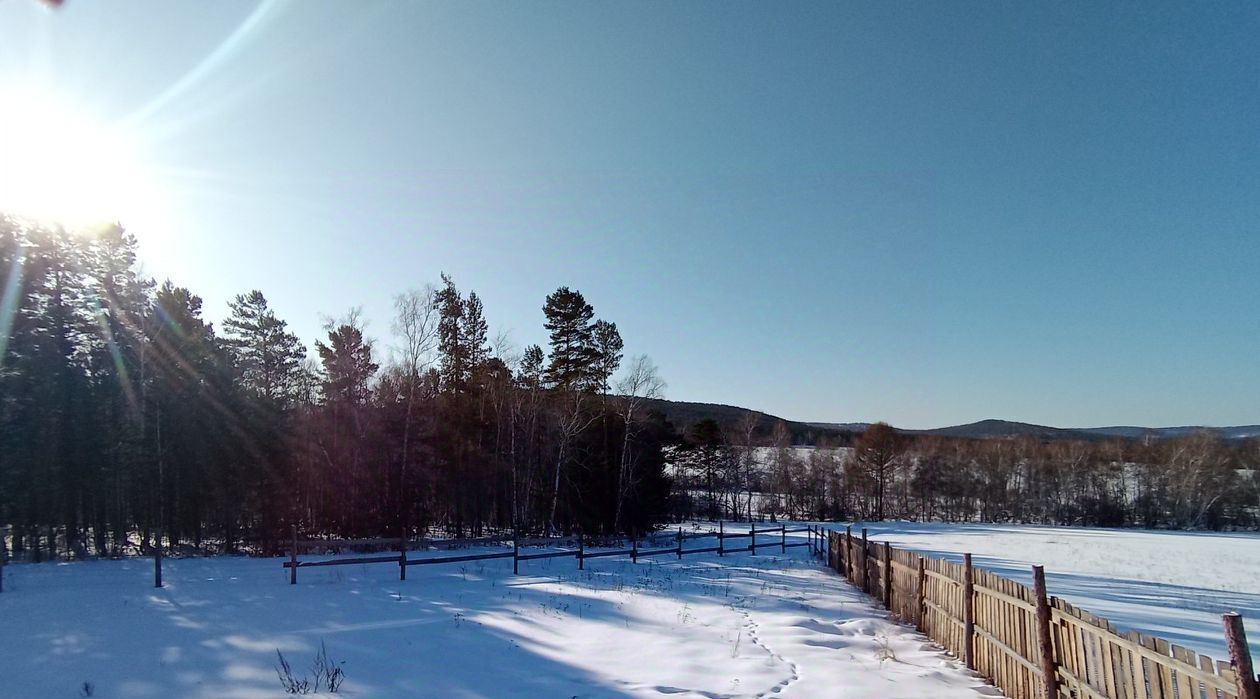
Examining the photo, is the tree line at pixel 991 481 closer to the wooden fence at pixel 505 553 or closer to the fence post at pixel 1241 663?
the wooden fence at pixel 505 553

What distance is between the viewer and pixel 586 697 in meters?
7.18

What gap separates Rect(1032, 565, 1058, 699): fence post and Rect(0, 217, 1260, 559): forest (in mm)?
17299

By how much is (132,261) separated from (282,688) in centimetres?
2279

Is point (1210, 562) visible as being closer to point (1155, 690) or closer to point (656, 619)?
point (656, 619)

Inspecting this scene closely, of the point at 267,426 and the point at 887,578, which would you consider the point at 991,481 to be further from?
the point at 267,426

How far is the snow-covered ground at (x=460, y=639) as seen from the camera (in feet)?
25.2

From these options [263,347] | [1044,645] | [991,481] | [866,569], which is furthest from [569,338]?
[991,481]

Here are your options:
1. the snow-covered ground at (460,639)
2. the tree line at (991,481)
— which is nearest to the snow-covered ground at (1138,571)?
the snow-covered ground at (460,639)

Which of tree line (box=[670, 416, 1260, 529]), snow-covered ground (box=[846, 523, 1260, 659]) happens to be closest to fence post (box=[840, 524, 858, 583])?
snow-covered ground (box=[846, 523, 1260, 659])

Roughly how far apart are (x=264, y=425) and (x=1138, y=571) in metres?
35.9

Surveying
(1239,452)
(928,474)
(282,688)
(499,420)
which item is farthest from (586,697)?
(1239,452)

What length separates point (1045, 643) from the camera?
22.2 ft

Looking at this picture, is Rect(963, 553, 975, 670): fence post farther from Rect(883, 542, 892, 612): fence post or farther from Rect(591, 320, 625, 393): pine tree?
Rect(591, 320, 625, 393): pine tree

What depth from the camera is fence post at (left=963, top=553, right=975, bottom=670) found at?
30.0ft
